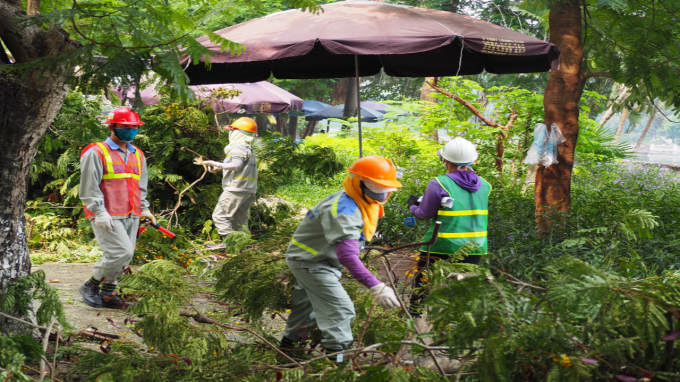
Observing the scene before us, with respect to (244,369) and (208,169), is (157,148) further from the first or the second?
(244,369)

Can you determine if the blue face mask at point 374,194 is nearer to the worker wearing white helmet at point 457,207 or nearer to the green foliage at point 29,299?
the worker wearing white helmet at point 457,207

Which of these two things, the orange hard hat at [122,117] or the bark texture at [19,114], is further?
the orange hard hat at [122,117]

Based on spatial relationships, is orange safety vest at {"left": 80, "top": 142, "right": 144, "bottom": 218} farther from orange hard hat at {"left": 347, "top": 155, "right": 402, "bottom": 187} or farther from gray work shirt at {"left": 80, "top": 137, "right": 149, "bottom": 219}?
orange hard hat at {"left": 347, "top": 155, "right": 402, "bottom": 187}


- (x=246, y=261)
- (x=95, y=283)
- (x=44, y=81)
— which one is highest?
(x=44, y=81)

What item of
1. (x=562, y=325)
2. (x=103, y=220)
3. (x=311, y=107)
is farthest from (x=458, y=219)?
(x=311, y=107)

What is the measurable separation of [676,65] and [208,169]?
6041mm

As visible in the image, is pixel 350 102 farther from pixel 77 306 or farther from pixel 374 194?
pixel 374 194

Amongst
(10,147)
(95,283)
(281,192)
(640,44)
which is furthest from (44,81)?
(281,192)

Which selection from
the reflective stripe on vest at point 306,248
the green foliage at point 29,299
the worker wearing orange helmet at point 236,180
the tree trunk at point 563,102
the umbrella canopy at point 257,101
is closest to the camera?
the green foliage at point 29,299

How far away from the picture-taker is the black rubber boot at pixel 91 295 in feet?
15.6

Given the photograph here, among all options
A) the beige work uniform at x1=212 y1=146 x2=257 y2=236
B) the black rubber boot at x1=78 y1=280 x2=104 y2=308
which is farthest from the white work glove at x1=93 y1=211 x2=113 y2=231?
the beige work uniform at x1=212 y1=146 x2=257 y2=236

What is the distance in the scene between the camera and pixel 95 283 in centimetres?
482

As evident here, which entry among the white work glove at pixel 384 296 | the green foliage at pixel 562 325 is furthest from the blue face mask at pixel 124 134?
the green foliage at pixel 562 325

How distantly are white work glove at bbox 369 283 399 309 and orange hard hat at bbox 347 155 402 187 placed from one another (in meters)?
0.56
